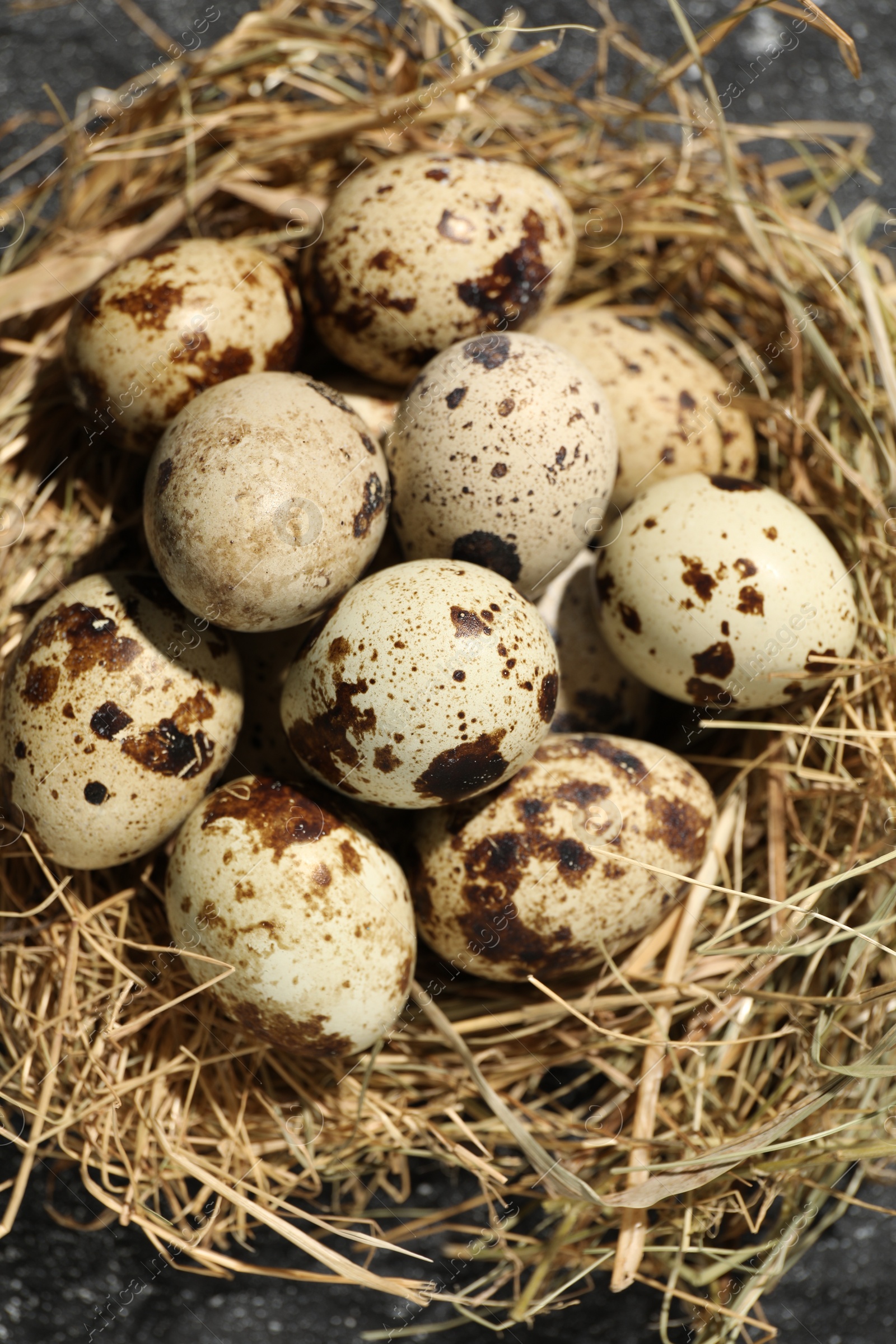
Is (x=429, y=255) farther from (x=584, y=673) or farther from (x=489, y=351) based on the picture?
(x=584, y=673)

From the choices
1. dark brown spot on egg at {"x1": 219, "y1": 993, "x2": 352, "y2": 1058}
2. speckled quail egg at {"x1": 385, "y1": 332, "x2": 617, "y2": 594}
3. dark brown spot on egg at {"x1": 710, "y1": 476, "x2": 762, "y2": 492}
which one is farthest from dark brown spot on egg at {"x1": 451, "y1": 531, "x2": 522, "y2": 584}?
dark brown spot on egg at {"x1": 219, "y1": 993, "x2": 352, "y2": 1058}

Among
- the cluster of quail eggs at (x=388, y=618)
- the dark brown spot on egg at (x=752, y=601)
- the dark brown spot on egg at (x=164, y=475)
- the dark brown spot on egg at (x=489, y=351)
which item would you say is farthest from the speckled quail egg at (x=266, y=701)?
the dark brown spot on egg at (x=752, y=601)

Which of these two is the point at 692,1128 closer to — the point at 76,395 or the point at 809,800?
the point at 809,800

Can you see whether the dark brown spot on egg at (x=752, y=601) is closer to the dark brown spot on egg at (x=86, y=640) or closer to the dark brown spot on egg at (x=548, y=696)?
the dark brown spot on egg at (x=548, y=696)

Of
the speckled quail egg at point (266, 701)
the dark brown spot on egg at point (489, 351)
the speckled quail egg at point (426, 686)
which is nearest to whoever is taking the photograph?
the speckled quail egg at point (426, 686)

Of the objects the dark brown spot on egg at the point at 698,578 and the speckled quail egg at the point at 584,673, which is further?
the speckled quail egg at the point at 584,673
